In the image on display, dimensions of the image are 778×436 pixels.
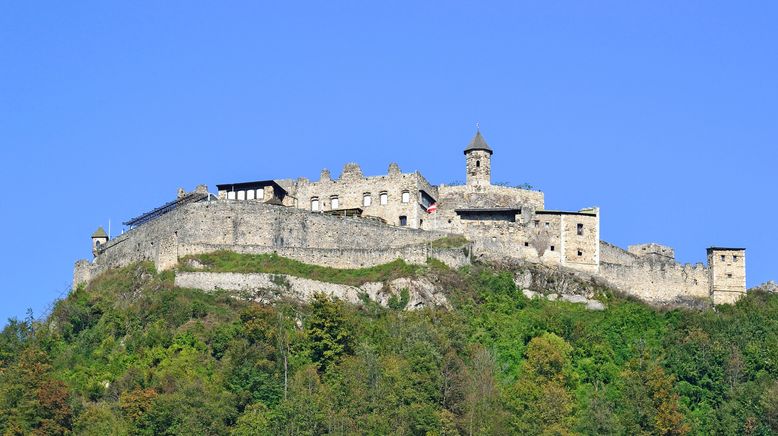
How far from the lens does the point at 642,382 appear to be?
73.7 m

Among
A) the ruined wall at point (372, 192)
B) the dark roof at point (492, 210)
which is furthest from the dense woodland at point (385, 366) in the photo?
the ruined wall at point (372, 192)

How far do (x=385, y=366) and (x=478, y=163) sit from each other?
25.3m

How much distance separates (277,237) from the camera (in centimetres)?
8650

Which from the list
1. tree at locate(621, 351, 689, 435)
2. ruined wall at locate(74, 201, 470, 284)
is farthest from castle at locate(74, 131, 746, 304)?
tree at locate(621, 351, 689, 435)

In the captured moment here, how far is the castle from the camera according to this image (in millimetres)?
85500

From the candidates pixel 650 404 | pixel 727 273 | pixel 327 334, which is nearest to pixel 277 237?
pixel 327 334

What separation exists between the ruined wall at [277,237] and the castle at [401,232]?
5cm

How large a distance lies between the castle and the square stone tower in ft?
0.17

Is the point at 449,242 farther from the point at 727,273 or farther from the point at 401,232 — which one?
the point at 727,273

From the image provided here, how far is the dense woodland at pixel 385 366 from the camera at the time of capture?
6925cm

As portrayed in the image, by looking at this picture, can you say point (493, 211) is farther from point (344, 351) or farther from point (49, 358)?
point (49, 358)

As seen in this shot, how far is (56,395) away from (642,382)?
24.9m

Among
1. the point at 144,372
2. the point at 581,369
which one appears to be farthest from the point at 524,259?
the point at 144,372

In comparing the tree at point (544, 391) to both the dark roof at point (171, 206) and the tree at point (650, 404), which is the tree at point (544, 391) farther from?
the dark roof at point (171, 206)
